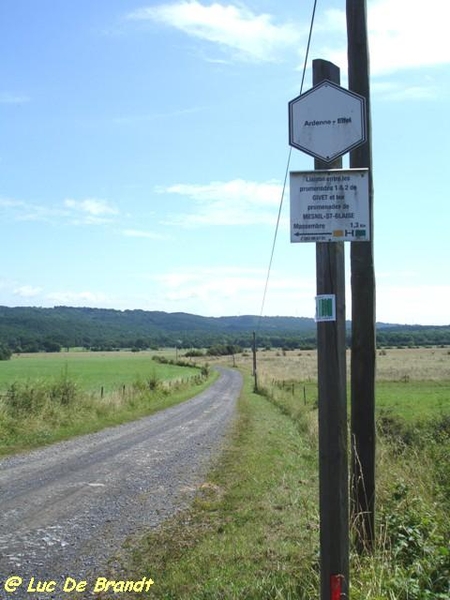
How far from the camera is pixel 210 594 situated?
4281 mm

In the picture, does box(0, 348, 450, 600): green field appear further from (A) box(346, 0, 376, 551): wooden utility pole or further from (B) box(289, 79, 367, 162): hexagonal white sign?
→ (B) box(289, 79, 367, 162): hexagonal white sign

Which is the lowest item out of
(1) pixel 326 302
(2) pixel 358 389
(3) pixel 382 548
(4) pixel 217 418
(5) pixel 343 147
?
(4) pixel 217 418

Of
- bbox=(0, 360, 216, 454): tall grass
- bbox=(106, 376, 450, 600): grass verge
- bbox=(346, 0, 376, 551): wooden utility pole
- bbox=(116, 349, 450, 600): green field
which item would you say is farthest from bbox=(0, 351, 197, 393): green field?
bbox=(346, 0, 376, 551): wooden utility pole

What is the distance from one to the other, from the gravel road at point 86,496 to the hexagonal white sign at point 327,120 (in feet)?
12.8

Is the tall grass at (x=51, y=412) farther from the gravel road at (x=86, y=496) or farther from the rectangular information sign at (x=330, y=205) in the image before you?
the rectangular information sign at (x=330, y=205)

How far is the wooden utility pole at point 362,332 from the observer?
4488mm

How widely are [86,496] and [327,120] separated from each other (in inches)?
261

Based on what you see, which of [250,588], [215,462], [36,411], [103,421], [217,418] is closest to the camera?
[250,588]

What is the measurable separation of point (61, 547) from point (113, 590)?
131 centimetres

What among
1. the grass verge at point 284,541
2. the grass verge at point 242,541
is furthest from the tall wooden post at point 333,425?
the grass verge at point 242,541

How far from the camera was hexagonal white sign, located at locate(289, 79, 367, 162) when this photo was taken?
3.32m

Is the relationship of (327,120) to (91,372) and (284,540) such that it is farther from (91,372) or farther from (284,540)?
(91,372)

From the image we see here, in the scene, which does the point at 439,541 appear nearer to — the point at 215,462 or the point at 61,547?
the point at 61,547

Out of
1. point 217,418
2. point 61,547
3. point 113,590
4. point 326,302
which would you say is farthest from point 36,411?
point 326,302
